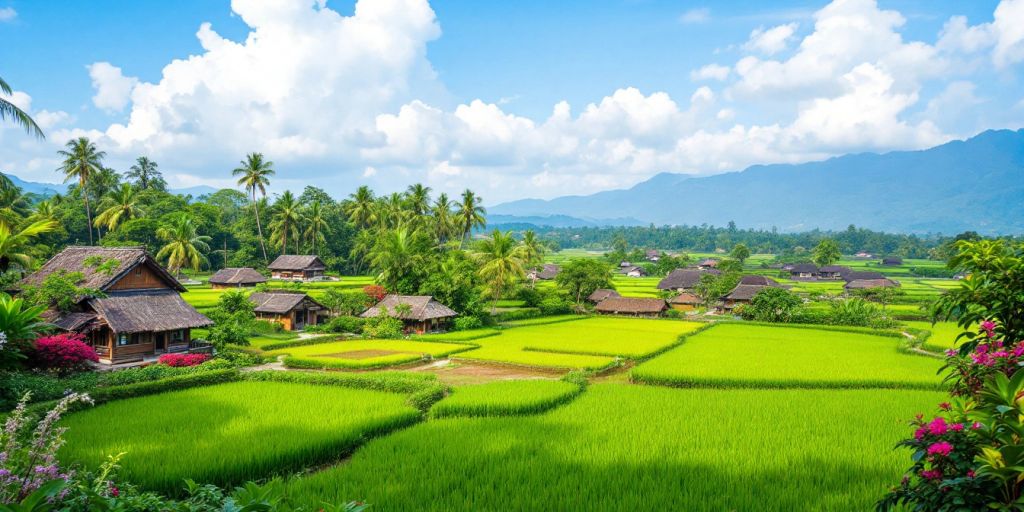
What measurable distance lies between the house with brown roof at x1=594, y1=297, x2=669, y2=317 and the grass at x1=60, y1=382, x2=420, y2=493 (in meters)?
33.6

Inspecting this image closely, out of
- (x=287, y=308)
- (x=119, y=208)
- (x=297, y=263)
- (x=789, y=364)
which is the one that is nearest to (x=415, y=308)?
(x=287, y=308)

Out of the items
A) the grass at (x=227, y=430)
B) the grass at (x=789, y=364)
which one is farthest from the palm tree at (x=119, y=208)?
the grass at (x=789, y=364)

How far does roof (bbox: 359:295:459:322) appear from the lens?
33.0 m

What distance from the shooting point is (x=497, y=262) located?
3984 cm

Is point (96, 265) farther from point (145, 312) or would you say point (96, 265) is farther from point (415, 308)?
point (415, 308)

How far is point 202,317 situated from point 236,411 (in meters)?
13.3

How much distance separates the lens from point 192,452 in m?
9.78

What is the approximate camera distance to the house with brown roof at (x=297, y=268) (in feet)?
190

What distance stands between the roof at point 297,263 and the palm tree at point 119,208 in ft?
45.4

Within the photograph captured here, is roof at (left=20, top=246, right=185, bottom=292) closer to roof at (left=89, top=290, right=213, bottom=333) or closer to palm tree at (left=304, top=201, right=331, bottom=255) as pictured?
roof at (left=89, top=290, right=213, bottom=333)

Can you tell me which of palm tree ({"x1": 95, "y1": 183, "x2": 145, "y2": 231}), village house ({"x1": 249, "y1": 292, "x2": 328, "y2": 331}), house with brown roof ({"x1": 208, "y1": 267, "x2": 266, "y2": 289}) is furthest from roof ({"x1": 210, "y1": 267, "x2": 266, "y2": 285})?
village house ({"x1": 249, "y1": 292, "x2": 328, "y2": 331})

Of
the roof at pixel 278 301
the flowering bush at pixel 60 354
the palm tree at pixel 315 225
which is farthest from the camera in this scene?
the palm tree at pixel 315 225

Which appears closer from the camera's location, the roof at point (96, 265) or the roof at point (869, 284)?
the roof at point (96, 265)

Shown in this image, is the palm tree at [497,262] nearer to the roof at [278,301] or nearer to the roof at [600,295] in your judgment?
the roof at [278,301]
